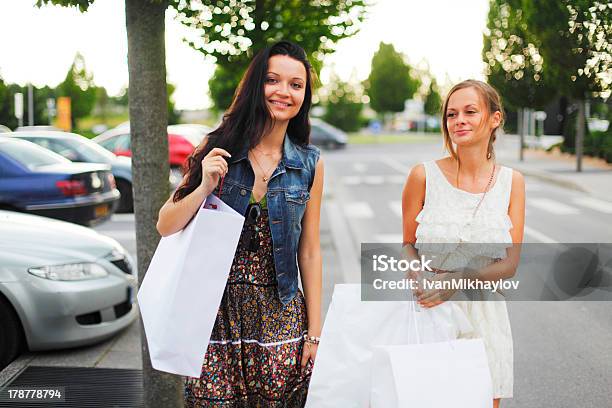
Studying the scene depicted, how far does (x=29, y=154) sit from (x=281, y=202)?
4.23 metres

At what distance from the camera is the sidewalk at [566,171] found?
14.4 meters

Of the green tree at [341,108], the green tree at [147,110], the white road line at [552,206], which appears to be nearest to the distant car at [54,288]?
the green tree at [147,110]

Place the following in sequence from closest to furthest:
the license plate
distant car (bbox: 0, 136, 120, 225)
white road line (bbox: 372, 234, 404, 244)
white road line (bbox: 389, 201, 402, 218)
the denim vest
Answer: the denim vest
distant car (bbox: 0, 136, 120, 225)
the license plate
white road line (bbox: 372, 234, 404, 244)
white road line (bbox: 389, 201, 402, 218)

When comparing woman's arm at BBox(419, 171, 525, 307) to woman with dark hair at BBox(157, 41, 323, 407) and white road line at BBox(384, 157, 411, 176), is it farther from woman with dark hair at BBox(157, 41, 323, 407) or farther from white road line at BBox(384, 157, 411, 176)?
white road line at BBox(384, 157, 411, 176)

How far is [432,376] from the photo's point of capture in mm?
2096

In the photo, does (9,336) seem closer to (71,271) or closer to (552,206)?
(71,271)

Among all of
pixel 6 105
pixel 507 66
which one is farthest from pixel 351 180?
pixel 6 105

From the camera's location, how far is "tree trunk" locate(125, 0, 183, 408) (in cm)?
318

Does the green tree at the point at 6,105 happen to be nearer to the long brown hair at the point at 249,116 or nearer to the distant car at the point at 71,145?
the distant car at the point at 71,145

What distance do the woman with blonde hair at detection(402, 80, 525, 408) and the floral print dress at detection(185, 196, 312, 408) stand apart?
0.55 meters

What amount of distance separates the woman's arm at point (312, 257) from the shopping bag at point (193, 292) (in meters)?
0.36

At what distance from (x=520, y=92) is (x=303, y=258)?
2197 cm

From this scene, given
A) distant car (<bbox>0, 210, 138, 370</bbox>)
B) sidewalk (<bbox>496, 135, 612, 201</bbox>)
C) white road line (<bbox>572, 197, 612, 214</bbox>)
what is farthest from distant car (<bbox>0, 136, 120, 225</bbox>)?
white road line (<bbox>572, 197, 612, 214</bbox>)

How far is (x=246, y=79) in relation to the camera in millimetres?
2430
